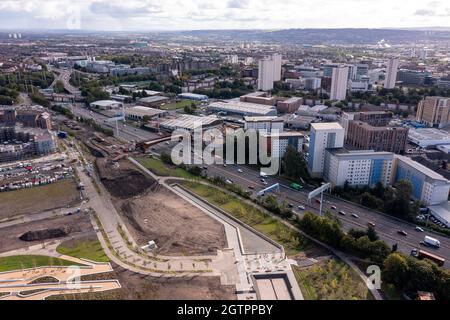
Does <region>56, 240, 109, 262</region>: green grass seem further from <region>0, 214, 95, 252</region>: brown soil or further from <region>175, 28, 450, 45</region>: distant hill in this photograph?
<region>175, 28, 450, 45</region>: distant hill

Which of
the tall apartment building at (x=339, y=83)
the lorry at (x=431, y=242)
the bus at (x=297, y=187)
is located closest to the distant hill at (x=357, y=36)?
the tall apartment building at (x=339, y=83)

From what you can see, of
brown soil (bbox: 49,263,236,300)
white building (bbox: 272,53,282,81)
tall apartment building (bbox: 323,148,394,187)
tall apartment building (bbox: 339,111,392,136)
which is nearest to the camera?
brown soil (bbox: 49,263,236,300)

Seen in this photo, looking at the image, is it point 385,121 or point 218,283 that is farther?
point 385,121

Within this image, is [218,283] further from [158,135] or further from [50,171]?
[158,135]

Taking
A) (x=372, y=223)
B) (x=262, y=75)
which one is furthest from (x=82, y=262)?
(x=262, y=75)

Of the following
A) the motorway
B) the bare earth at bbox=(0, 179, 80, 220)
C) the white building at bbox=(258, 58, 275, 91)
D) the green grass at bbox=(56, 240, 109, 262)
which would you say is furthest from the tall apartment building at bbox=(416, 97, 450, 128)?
the green grass at bbox=(56, 240, 109, 262)

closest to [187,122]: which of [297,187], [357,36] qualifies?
[297,187]

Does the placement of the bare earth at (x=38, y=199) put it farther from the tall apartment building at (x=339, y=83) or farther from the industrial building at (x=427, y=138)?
Answer: the tall apartment building at (x=339, y=83)
